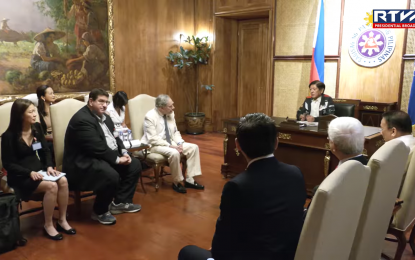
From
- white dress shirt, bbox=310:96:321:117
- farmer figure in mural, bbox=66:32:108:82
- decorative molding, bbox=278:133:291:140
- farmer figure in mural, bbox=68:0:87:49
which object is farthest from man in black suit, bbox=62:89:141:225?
farmer figure in mural, bbox=68:0:87:49

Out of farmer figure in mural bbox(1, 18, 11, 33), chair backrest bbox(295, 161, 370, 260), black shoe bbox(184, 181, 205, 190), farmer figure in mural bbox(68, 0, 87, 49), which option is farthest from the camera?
farmer figure in mural bbox(68, 0, 87, 49)

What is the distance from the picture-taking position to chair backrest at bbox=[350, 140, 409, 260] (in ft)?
6.08

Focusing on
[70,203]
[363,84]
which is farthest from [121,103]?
[363,84]

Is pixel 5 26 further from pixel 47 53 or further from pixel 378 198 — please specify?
pixel 378 198

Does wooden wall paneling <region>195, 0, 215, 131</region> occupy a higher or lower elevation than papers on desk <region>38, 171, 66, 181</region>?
higher

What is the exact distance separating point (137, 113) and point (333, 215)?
3571 millimetres

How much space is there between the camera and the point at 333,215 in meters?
1.42

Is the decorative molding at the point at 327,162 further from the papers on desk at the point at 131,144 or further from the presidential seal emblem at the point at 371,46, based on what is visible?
the presidential seal emblem at the point at 371,46

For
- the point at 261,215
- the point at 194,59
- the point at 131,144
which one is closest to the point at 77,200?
the point at 131,144

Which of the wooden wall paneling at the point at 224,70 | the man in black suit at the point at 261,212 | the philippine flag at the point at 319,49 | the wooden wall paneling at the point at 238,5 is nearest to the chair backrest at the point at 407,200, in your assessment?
the man in black suit at the point at 261,212

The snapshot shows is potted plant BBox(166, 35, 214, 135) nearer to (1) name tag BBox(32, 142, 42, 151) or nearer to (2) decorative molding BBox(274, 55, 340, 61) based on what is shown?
(2) decorative molding BBox(274, 55, 340, 61)

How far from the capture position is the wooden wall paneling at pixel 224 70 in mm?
7926

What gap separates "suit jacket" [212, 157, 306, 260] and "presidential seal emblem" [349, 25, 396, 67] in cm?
501

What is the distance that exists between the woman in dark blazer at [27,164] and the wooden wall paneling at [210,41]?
5184mm
